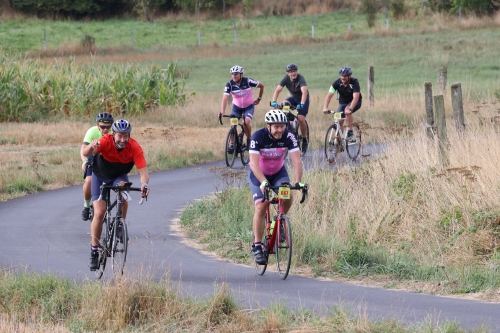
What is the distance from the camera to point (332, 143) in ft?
63.2

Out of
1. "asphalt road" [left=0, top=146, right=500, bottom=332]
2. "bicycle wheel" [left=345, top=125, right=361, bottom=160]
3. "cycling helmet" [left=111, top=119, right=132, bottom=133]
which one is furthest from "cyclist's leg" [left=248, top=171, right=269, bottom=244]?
"bicycle wheel" [left=345, top=125, right=361, bottom=160]

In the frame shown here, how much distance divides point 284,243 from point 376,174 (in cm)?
423

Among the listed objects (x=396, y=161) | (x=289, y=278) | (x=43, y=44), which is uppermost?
(x=43, y=44)

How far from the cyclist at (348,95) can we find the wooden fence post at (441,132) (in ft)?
13.2

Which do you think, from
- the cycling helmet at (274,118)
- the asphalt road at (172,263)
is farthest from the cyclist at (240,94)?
the cycling helmet at (274,118)

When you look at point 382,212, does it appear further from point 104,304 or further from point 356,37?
point 356,37

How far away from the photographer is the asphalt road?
9.09 m

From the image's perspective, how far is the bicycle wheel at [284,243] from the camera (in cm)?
1065

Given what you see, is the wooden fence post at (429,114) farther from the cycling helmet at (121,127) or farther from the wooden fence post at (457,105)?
the cycling helmet at (121,127)

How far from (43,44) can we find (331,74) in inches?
982

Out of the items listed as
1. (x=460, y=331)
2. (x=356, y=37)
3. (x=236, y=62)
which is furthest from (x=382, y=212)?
(x=356, y=37)

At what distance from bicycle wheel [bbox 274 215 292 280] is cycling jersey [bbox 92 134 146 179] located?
172cm

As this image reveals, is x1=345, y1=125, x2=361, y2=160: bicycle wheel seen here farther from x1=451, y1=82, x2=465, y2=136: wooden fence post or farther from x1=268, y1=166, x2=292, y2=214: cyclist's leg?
x1=268, y1=166, x2=292, y2=214: cyclist's leg

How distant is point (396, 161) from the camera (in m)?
15.1
